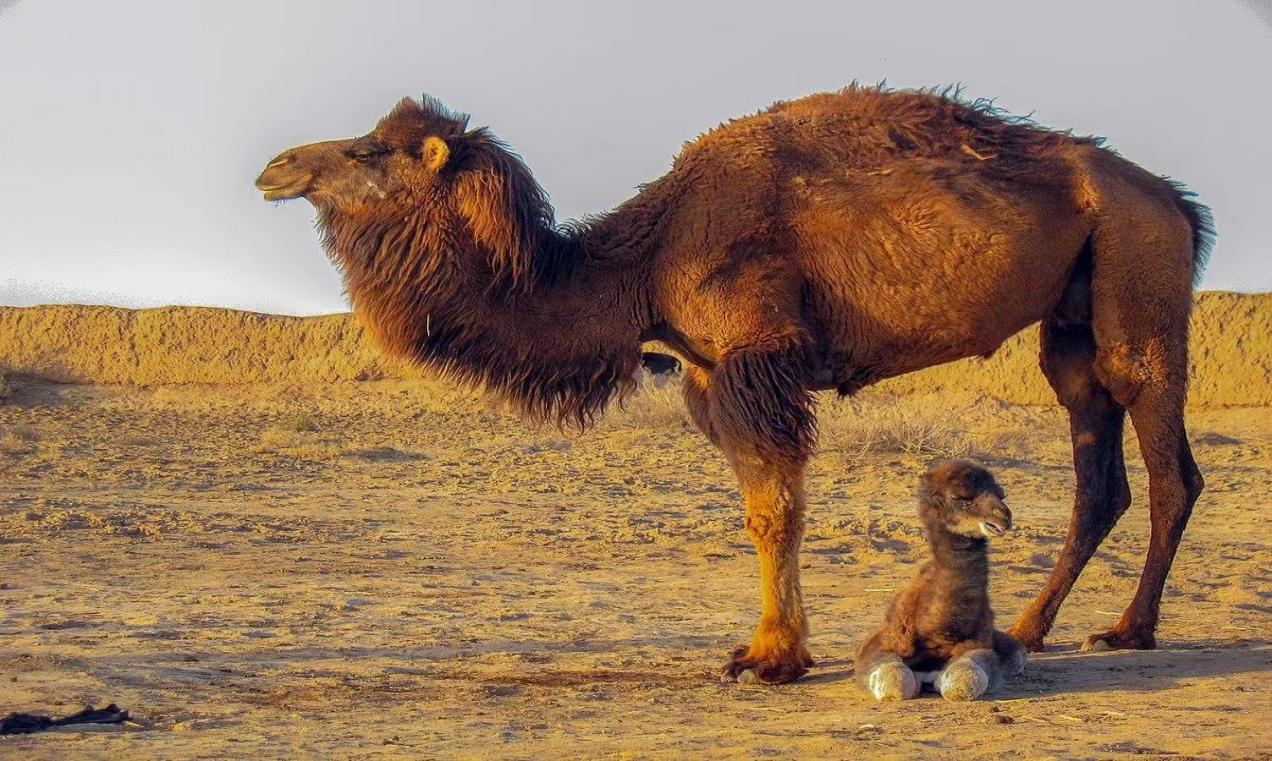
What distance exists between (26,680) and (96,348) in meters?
17.0

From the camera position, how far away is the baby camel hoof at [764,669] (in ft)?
22.6

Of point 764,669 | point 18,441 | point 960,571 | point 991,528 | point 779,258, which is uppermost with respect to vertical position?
point 779,258

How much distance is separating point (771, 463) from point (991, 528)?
1.10 metres

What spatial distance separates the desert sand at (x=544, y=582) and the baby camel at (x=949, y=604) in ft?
0.52

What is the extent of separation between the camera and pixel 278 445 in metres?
15.9

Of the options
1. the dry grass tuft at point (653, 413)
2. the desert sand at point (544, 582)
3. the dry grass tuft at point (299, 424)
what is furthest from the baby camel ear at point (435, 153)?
the dry grass tuft at point (299, 424)

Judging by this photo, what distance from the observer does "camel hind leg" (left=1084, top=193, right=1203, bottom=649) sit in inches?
305

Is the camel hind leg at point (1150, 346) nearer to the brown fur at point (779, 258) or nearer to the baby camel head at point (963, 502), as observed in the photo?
the brown fur at point (779, 258)

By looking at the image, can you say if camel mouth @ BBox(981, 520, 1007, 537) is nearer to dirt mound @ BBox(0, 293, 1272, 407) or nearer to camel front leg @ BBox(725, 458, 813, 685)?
camel front leg @ BBox(725, 458, 813, 685)

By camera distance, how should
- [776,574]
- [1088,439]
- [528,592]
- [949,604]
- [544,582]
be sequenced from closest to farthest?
[949,604] → [776,574] → [1088,439] → [528,592] → [544,582]

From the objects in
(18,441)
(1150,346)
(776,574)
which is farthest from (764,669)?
(18,441)

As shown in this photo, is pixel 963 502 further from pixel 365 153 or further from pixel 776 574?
pixel 365 153

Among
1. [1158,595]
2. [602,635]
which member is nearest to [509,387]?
[602,635]

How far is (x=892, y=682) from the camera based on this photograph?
20.9ft
